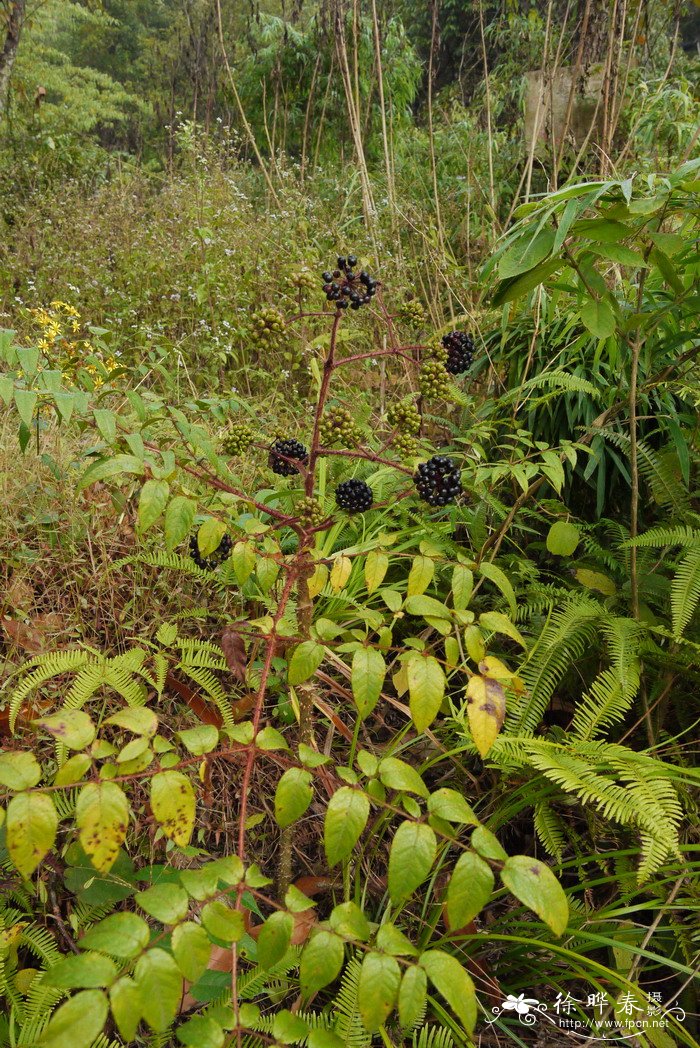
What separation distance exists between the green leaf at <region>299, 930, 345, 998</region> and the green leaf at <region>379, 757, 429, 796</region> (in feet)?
0.61

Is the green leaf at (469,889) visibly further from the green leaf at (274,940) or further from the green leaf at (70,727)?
the green leaf at (70,727)

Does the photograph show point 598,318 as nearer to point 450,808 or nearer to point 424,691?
point 424,691

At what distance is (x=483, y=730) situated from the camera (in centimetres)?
86

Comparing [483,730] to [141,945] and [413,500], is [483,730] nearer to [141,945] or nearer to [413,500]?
[141,945]

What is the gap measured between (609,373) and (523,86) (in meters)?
3.89

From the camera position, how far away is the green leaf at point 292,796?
2.82 feet

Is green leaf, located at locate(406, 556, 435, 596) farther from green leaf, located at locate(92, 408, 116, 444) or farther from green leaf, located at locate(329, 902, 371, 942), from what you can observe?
green leaf, located at locate(92, 408, 116, 444)

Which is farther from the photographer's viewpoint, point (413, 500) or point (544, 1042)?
point (413, 500)

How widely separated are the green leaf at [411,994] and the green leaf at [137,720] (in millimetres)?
408

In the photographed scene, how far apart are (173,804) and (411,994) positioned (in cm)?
34

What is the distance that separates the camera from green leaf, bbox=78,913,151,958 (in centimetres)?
66

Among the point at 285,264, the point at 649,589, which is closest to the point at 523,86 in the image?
the point at 285,264

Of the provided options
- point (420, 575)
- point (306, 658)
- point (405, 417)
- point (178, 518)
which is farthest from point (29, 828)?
point (405, 417)

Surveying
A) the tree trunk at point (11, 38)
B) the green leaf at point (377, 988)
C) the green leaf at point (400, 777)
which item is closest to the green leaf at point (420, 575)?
the green leaf at point (400, 777)
